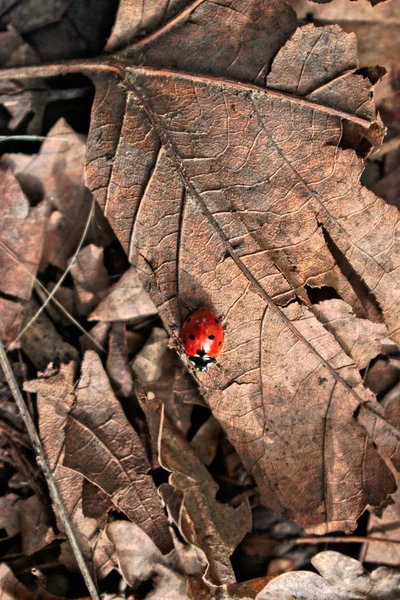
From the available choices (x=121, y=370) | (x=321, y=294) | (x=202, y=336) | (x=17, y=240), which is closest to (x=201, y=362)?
(x=202, y=336)

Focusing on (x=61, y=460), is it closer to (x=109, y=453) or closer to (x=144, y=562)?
(x=109, y=453)

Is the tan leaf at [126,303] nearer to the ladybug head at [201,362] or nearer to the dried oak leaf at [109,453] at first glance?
the dried oak leaf at [109,453]

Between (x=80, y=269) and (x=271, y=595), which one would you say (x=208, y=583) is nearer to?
(x=271, y=595)

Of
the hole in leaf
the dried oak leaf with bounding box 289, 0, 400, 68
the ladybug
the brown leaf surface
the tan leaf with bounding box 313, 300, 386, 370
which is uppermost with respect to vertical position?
the dried oak leaf with bounding box 289, 0, 400, 68

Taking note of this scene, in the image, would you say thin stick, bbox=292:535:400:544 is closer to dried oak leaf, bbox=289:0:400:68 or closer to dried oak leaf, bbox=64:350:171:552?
dried oak leaf, bbox=64:350:171:552

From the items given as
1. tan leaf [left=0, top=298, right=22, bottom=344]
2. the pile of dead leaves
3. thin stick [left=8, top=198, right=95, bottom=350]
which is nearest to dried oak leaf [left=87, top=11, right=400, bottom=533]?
the pile of dead leaves

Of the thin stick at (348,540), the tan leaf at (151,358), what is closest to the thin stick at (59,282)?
the tan leaf at (151,358)
